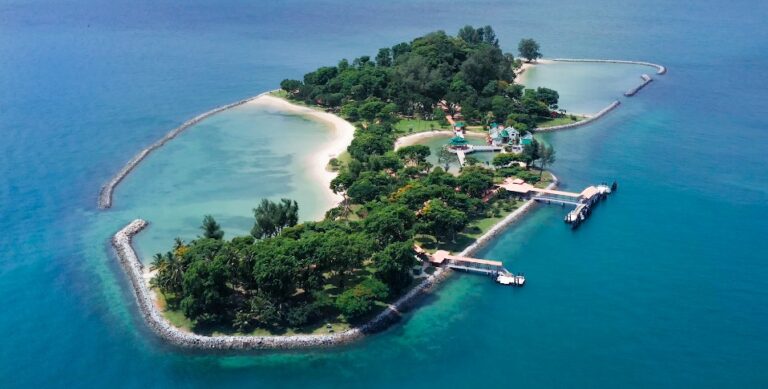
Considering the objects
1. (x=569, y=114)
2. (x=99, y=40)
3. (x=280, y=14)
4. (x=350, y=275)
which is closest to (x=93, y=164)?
(x=350, y=275)

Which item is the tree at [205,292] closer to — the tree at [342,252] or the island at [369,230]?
the island at [369,230]

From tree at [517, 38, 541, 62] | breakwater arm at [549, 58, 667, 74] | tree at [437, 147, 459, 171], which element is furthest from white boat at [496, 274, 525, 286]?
tree at [517, 38, 541, 62]

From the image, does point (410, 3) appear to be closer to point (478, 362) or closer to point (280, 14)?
point (280, 14)

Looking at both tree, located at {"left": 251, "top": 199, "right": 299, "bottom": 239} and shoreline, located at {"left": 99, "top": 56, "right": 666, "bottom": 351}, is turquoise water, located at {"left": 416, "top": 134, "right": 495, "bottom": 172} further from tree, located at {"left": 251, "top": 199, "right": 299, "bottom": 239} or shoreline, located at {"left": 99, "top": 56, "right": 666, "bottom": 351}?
tree, located at {"left": 251, "top": 199, "right": 299, "bottom": 239}

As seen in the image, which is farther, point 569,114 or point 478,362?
point 569,114

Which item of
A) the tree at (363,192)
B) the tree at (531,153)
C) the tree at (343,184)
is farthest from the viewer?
the tree at (531,153)

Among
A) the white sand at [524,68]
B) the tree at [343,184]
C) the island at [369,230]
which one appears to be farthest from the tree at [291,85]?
the tree at [343,184]
